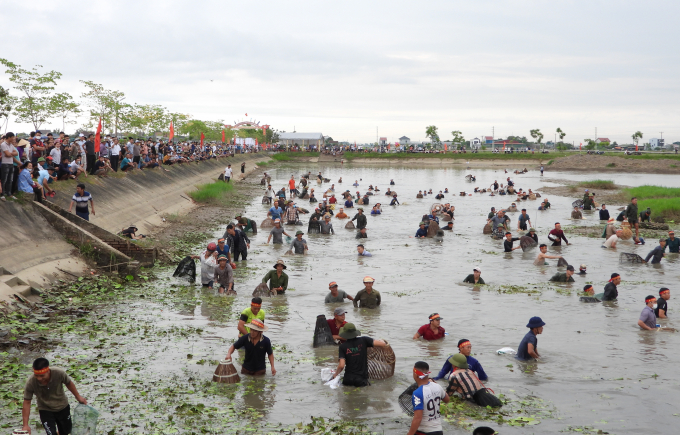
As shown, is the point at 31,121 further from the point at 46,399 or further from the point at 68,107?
the point at 46,399

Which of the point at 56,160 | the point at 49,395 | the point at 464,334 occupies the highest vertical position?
the point at 56,160

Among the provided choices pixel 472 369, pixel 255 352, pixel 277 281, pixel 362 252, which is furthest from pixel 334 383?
pixel 362 252

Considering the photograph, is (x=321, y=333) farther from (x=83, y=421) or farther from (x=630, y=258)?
(x=630, y=258)

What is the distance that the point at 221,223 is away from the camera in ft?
103

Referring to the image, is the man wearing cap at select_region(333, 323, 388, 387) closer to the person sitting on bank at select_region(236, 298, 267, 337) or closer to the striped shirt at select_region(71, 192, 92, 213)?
the person sitting on bank at select_region(236, 298, 267, 337)

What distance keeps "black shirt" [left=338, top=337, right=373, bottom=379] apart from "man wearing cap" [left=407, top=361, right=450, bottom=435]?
2279mm

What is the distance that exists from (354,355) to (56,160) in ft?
58.8

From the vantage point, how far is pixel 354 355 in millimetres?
9867

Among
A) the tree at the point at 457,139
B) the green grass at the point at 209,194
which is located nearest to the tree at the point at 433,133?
the tree at the point at 457,139

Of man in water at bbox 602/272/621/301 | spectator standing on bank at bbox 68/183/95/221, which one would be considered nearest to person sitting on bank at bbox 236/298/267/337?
man in water at bbox 602/272/621/301

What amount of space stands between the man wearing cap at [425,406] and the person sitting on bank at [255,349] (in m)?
3.19

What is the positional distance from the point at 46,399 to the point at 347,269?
1445 cm

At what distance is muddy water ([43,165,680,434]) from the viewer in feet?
31.2

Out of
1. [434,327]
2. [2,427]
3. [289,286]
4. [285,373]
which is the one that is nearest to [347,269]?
[289,286]
